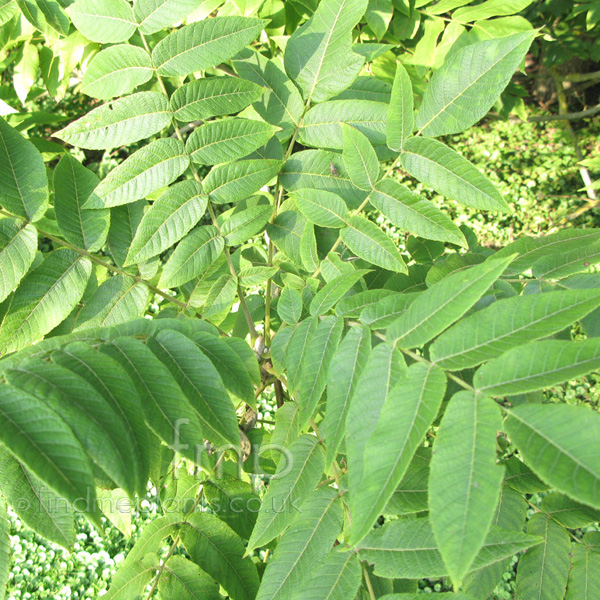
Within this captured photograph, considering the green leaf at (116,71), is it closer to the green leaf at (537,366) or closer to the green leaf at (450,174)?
the green leaf at (450,174)

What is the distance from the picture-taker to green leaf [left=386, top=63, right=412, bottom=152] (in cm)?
121

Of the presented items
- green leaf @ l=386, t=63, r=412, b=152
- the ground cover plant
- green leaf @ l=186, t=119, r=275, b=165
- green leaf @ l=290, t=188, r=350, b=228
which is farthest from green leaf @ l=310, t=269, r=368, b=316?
green leaf @ l=186, t=119, r=275, b=165

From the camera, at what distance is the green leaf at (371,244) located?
1.25 m

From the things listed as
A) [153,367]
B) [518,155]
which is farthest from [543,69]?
[153,367]

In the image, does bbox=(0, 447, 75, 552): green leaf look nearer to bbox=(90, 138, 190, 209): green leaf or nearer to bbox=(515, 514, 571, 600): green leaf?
bbox=(90, 138, 190, 209): green leaf

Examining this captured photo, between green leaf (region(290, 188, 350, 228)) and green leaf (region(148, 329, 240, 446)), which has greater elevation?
green leaf (region(290, 188, 350, 228))

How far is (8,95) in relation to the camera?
252cm

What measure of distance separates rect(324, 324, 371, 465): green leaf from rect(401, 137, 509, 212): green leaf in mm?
388

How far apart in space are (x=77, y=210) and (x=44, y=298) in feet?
0.78

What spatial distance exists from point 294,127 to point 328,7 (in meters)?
0.30

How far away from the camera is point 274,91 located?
1.52m

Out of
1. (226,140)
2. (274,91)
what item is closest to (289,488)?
(226,140)

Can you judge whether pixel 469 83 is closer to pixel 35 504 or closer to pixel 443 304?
pixel 443 304

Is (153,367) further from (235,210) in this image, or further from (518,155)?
(518,155)
